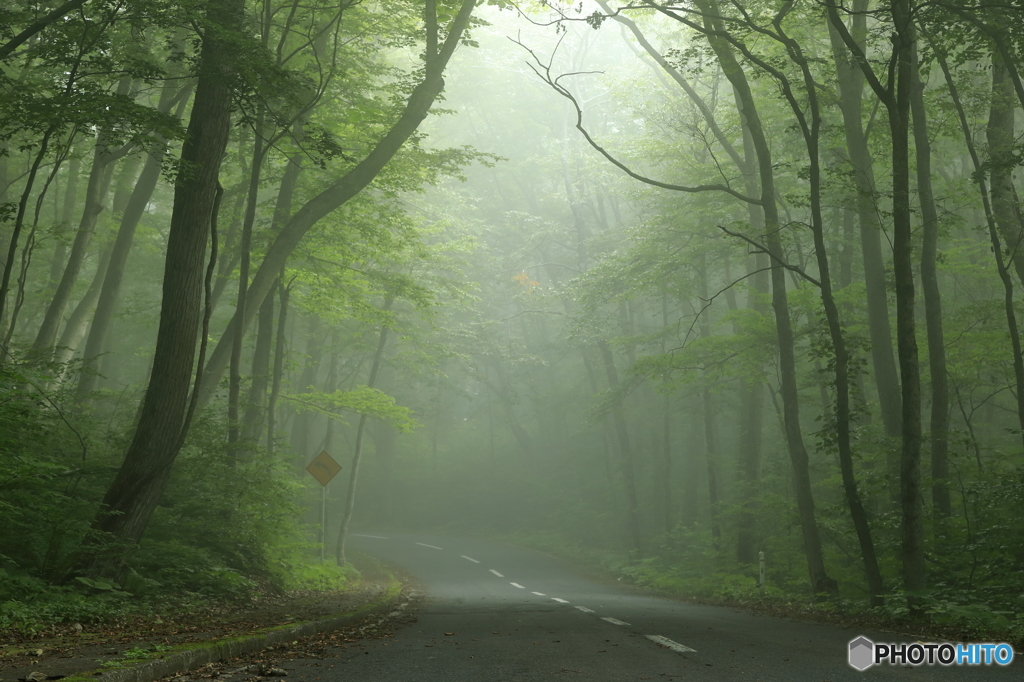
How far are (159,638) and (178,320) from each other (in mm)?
4524

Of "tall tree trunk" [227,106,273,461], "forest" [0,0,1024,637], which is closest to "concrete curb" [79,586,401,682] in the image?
"forest" [0,0,1024,637]

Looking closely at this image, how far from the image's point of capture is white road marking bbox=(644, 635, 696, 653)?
22.4 ft

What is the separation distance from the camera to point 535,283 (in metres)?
38.1

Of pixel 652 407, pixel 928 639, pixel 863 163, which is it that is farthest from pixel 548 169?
pixel 928 639

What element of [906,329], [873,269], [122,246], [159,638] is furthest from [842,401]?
[122,246]

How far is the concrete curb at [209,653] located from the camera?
15.1 ft

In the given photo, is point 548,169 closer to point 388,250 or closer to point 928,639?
point 388,250

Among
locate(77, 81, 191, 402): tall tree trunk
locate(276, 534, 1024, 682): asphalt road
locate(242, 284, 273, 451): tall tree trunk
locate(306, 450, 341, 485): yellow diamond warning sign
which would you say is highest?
locate(77, 81, 191, 402): tall tree trunk

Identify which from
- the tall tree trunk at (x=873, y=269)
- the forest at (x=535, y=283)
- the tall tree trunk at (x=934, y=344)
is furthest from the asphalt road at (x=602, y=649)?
the tall tree trunk at (x=873, y=269)

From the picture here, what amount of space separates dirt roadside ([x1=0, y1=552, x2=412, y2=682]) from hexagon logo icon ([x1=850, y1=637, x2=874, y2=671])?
4628 mm

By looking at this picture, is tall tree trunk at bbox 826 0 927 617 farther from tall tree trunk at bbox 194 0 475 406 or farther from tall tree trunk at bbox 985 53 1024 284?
tall tree trunk at bbox 194 0 475 406

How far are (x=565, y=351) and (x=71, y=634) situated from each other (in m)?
30.6

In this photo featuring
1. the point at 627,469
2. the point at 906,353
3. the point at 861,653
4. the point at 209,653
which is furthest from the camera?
the point at 627,469

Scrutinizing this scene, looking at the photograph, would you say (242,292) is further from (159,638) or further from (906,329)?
(906,329)
